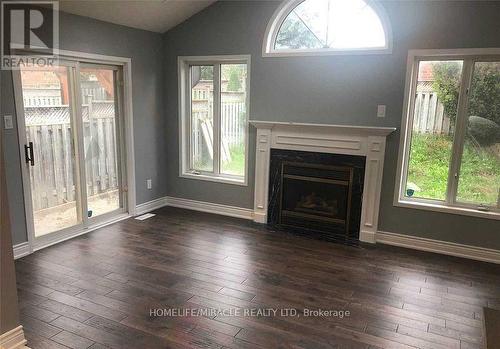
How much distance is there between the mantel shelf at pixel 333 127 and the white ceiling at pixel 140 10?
5.14 feet

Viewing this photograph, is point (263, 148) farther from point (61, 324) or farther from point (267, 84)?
point (61, 324)

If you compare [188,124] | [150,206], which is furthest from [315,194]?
[150,206]

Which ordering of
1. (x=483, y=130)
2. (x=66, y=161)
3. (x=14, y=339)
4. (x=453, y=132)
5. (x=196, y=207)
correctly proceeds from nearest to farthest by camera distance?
(x=14, y=339) < (x=483, y=130) < (x=453, y=132) < (x=66, y=161) < (x=196, y=207)

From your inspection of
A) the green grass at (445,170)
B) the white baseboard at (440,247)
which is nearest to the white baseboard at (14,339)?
the white baseboard at (440,247)

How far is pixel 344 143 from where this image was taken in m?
4.16

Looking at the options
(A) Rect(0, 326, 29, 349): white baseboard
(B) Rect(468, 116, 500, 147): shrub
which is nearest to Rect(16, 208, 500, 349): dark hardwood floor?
(A) Rect(0, 326, 29, 349): white baseboard

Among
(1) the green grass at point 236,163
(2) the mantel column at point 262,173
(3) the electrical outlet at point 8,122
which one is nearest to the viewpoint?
(3) the electrical outlet at point 8,122

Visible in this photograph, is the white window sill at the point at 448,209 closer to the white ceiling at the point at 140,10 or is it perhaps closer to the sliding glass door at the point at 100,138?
the white ceiling at the point at 140,10

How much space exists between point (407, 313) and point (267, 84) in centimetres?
287

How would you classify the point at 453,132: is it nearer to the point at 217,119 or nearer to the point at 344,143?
the point at 344,143

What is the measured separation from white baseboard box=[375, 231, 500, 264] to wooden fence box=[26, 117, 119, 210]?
3309 millimetres

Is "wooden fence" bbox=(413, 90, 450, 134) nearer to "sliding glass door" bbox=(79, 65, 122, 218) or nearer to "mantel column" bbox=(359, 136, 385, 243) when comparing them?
"mantel column" bbox=(359, 136, 385, 243)

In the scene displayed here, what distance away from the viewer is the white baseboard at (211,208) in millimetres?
4930

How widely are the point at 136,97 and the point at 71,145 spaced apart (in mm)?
1055
